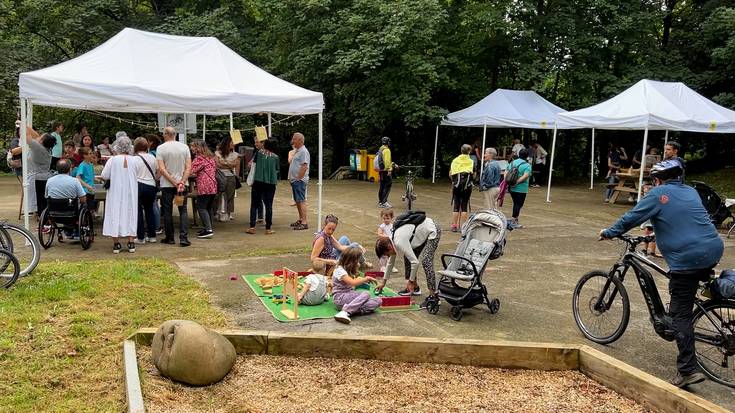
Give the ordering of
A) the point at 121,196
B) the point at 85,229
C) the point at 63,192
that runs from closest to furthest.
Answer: the point at 63,192, the point at 121,196, the point at 85,229

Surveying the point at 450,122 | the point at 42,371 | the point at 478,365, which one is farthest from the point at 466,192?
the point at 450,122

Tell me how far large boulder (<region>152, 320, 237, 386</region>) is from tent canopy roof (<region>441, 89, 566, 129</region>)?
643 inches

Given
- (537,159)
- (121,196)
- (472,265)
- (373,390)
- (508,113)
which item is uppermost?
(508,113)

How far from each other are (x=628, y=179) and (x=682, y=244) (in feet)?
46.0

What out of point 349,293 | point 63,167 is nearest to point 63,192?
point 63,167

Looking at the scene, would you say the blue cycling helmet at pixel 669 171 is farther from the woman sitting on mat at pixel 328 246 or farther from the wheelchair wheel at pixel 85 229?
the wheelchair wheel at pixel 85 229

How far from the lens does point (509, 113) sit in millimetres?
19781

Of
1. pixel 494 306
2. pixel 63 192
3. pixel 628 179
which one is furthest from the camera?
pixel 628 179

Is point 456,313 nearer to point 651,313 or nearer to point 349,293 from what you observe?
point 349,293

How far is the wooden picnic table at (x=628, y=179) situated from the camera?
51.8 ft

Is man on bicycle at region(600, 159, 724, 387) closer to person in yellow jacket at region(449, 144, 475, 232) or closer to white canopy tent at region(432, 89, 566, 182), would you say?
person in yellow jacket at region(449, 144, 475, 232)

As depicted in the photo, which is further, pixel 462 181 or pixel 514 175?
pixel 514 175

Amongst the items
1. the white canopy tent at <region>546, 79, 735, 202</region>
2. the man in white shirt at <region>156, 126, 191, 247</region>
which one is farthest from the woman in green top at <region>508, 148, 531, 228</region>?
the man in white shirt at <region>156, 126, 191, 247</region>

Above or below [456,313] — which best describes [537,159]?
above
